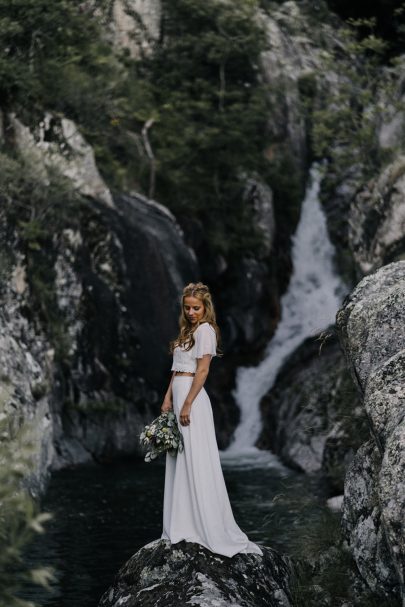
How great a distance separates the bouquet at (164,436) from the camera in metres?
8.05

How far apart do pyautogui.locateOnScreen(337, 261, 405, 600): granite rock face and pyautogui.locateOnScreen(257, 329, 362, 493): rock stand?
483 cm

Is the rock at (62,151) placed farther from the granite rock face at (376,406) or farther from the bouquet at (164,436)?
the granite rock face at (376,406)

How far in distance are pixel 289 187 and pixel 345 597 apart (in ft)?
80.2

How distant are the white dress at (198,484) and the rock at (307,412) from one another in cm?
478

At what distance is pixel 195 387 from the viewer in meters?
7.98

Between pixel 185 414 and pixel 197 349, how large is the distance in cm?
63

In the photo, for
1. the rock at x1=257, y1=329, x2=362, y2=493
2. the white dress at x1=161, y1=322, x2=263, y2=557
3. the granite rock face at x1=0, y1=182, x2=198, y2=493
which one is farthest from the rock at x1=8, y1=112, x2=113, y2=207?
the white dress at x1=161, y1=322, x2=263, y2=557

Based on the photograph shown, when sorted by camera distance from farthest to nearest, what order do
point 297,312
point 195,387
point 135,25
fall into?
point 135,25
point 297,312
point 195,387

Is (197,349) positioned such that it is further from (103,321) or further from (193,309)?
(103,321)

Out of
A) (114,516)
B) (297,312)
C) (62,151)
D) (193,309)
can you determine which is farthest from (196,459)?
(297,312)

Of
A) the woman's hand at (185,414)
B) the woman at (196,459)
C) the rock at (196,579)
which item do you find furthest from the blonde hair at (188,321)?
the rock at (196,579)

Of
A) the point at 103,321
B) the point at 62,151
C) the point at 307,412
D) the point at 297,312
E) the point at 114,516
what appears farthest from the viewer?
the point at 297,312

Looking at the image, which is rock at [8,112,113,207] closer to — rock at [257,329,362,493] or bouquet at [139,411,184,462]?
rock at [257,329,362,493]

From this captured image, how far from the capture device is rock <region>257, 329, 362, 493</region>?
1463 cm
